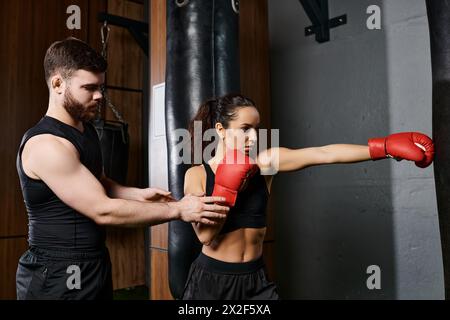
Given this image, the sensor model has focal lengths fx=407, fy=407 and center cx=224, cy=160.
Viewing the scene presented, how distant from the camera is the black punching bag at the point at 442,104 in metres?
1.33

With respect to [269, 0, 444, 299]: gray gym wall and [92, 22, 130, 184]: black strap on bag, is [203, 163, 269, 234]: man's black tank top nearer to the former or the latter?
[269, 0, 444, 299]: gray gym wall

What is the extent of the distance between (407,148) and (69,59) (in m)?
1.34

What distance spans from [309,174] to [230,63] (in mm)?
1521

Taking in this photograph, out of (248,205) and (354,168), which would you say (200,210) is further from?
(354,168)

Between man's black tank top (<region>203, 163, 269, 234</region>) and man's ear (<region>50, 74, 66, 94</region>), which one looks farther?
man's black tank top (<region>203, 163, 269, 234</region>)

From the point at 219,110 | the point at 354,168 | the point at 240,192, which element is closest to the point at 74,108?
the point at 219,110

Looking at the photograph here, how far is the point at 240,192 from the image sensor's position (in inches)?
70.9

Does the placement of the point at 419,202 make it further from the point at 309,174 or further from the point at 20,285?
the point at 20,285

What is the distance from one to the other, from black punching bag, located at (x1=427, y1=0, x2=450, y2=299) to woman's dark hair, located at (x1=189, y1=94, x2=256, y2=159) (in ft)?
2.39

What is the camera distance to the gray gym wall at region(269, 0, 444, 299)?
2688 mm

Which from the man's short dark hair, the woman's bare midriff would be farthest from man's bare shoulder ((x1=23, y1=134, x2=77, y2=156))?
the woman's bare midriff

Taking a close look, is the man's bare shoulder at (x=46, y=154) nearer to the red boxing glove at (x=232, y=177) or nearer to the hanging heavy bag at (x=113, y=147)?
the red boxing glove at (x=232, y=177)

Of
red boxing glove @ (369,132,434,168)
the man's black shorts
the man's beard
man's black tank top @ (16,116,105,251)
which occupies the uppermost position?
the man's beard
